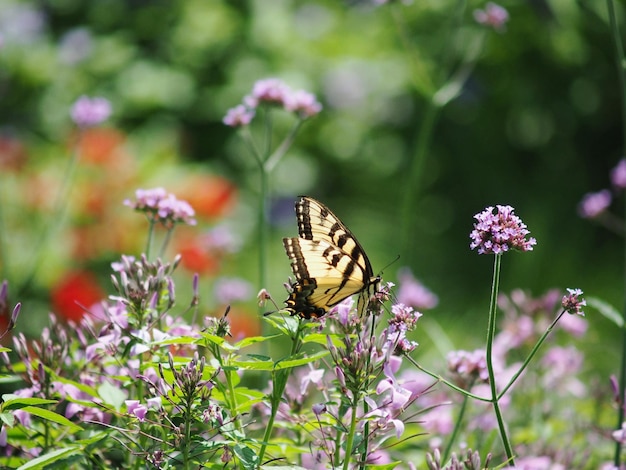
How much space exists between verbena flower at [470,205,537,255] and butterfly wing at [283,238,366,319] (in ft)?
1.45

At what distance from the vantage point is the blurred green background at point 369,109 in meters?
7.00

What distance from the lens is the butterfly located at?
6.47 ft

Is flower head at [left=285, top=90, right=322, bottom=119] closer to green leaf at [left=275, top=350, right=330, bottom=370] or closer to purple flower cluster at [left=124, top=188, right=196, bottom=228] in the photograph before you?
purple flower cluster at [left=124, top=188, right=196, bottom=228]

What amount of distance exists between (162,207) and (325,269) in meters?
0.48

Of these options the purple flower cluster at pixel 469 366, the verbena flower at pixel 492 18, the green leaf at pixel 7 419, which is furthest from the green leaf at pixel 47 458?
the verbena flower at pixel 492 18

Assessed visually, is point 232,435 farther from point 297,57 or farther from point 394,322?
point 297,57

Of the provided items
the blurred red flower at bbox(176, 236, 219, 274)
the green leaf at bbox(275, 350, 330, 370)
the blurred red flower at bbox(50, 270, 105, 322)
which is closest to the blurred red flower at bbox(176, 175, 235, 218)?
the blurred red flower at bbox(176, 236, 219, 274)

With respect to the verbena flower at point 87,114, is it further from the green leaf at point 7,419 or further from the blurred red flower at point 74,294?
the green leaf at point 7,419

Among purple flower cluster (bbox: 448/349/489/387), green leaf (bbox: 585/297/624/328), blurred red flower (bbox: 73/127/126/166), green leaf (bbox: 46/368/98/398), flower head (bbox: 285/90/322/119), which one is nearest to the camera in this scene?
green leaf (bbox: 46/368/98/398)

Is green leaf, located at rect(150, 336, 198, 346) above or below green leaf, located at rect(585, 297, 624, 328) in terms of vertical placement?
below

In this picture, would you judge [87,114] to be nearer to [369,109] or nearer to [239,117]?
[239,117]

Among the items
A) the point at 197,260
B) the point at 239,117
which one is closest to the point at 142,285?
the point at 239,117

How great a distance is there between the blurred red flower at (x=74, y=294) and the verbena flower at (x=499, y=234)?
340 centimetres

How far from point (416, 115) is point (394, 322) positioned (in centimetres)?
628
